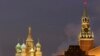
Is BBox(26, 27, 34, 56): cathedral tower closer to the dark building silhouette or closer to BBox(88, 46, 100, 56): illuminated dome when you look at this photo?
the dark building silhouette

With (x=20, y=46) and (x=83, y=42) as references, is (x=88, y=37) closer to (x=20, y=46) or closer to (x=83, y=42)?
(x=83, y=42)

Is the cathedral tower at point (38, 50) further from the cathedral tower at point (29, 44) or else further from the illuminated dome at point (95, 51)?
the illuminated dome at point (95, 51)

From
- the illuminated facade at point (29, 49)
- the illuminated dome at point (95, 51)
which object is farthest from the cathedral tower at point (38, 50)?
the illuminated dome at point (95, 51)

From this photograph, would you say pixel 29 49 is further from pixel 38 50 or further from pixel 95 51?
pixel 95 51

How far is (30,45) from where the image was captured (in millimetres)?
63750

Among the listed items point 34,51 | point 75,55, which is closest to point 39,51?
point 34,51

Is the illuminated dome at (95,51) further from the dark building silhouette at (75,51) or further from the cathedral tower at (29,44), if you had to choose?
the cathedral tower at (29,44)

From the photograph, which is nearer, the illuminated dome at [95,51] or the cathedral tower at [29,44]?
the cathedral tower at [29,44]

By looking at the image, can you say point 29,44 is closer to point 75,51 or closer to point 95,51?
point 75,51

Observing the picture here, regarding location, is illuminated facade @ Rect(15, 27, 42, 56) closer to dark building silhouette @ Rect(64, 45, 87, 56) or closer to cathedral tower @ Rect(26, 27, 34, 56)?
cathedral tower @ Rect(26, 27, 34, 56)

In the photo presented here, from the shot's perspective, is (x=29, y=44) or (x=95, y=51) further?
(x=95, y=51)

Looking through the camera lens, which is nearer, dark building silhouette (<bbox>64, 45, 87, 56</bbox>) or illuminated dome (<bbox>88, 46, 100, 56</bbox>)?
Answer: dark building silhouette (<bbox>64, 45, 87, 56</bbox>)

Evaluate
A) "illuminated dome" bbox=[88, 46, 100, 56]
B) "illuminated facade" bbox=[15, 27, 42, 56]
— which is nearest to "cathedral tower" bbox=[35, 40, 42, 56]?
"illuminated facade" bbox=[15, 27, 42, 56]

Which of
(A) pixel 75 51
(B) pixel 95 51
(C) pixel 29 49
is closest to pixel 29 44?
(C) pixel 29 49
